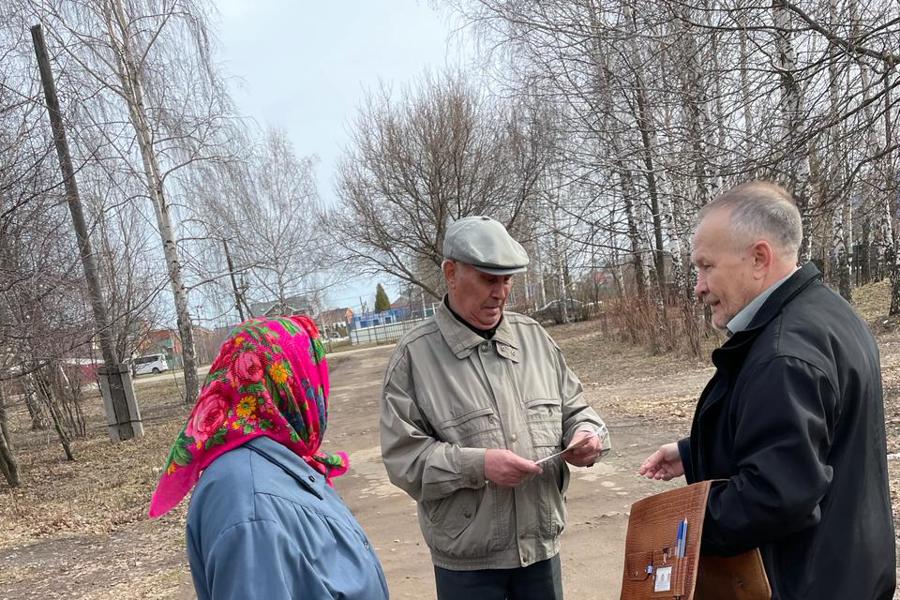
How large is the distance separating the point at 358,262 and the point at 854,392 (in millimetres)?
18634

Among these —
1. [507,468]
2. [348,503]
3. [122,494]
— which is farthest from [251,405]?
[122,494]

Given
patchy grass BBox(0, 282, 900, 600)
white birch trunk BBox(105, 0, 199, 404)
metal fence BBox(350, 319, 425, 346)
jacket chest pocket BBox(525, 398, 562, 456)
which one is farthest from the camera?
metal fence BBox(350, 319, 425, 346)

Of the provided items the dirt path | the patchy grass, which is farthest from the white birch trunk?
the dirt path

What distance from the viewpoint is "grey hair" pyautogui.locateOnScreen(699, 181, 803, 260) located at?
1498mm

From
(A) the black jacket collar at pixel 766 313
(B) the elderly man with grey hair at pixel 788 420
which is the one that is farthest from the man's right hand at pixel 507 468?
(A) the black jacket collar at pixel 766 313

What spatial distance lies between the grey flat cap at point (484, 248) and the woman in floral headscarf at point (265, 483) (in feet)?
2.02

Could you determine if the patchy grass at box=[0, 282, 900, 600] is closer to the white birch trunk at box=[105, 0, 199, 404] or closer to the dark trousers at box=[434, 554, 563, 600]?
the white birch trunk at box=[105, 0, 199, 404]

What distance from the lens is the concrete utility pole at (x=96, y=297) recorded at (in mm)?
7622

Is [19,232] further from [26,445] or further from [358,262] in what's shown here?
[358,262]

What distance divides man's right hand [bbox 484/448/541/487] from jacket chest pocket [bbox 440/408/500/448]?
0.45ft

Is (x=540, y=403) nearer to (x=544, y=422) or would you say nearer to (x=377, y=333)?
(x=544, y=422)

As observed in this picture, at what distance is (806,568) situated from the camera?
54.4 inches

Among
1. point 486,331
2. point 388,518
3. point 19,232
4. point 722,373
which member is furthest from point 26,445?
point 722,373

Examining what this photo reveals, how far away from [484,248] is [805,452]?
1.08 meters
